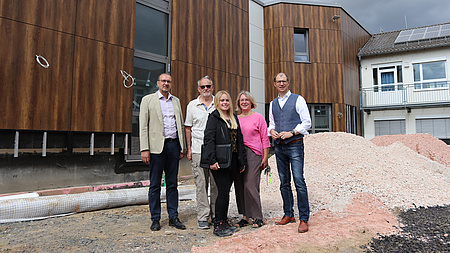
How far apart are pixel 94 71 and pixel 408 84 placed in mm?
14606

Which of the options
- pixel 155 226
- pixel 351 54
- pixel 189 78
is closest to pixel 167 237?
pixel 155 226

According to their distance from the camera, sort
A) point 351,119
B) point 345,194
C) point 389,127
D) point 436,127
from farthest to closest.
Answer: point 389,127, point 351,119, point 436,127, point 345,194

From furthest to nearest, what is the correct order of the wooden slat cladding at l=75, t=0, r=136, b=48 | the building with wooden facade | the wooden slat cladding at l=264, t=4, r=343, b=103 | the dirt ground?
the wooden slat cladding at l=264, t=4, r=343, b=103 → the wooden slat cladding at l=75, t=0, r=136, b=48 → the building with wooden facade → the dirt ground

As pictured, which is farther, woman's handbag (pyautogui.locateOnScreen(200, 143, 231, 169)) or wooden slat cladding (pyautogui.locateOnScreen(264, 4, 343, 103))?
wooden slat cladding (pyautogui.locateOnScreen(264, 4, 343, 103))

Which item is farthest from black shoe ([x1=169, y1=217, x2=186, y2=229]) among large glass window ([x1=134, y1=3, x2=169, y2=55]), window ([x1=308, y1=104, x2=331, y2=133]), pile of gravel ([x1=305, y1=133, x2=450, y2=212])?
window ([x1=308, y1=104, x2=331, y2=133])

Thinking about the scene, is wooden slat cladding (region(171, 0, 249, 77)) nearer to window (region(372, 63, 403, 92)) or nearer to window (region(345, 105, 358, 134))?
window (region(345, 105, 358, 134))

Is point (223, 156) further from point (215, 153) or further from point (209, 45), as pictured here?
point (209, 45)

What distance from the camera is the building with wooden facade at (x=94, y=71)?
4.74 m

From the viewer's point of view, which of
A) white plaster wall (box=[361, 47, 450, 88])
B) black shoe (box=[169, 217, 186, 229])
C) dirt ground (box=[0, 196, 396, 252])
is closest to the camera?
dirt ground (box=[0, 196, 396, 252])

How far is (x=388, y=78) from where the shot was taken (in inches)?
588

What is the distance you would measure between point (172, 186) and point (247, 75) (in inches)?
278

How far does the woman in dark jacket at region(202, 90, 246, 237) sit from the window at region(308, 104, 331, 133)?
9.35 metres

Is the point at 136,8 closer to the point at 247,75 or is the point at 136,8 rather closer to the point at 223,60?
the point at 223,60

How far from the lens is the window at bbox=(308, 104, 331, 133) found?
12.1 meters
